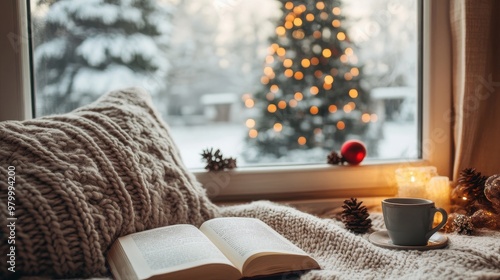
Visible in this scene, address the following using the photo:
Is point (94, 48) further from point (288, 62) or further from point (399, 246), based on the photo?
point (399, 246)

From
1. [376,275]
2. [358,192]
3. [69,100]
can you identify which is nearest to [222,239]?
[376,275]

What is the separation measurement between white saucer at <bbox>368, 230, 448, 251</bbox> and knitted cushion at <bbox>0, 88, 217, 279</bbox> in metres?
0.34

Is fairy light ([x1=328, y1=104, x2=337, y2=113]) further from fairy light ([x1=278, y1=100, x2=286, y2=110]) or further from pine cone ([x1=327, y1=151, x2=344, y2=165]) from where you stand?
pine cone ([x1=327, y1=151, x2=344, y2=165])

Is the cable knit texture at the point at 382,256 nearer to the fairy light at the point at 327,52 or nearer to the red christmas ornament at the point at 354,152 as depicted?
the red christmas ornament at the point at 354,152

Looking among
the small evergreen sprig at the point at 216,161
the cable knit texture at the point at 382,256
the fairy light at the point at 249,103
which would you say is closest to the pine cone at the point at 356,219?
the cable knit texture at the point at 382,256

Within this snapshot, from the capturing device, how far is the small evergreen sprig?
126 centimetres

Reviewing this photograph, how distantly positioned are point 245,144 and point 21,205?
1.83m

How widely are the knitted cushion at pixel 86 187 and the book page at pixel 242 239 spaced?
80mm

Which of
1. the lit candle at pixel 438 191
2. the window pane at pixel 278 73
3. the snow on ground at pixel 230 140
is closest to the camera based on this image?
the lit candle at pixel 438 191

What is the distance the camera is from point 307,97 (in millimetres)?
2508

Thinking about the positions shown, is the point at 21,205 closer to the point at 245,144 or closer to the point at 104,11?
the point at 104,11

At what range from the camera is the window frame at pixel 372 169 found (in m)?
1.27

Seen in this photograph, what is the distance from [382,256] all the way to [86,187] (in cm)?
52

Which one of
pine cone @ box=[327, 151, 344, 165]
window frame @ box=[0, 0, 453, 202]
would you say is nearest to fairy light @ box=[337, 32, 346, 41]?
window frame @ box=[0, 0, 453, 202]
